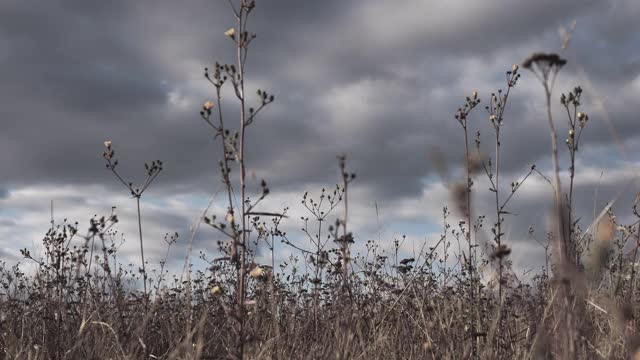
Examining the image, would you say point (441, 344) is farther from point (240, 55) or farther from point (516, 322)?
point (240, 55)

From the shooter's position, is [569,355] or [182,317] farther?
[182,317]

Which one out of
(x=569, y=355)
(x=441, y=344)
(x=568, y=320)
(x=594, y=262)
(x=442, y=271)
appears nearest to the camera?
(x=594, y=262)

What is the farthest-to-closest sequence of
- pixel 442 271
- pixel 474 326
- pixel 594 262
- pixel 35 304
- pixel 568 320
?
pixel 35 304, pixel 442 271, pixel 474 326, pixel 568 320, pixel 594 262

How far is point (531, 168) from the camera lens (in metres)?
4.68

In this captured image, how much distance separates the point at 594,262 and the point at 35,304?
6610mm

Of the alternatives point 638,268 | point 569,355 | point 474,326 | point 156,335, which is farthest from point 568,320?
point 156,335

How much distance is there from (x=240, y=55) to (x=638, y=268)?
4312 mm

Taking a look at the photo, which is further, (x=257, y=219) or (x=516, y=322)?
(x=257, y=219)

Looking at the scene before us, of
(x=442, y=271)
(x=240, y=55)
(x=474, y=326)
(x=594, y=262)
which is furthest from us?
(x=442, y=271)

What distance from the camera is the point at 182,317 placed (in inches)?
289

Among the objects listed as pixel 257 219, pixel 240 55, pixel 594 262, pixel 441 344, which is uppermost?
pixel 240 55

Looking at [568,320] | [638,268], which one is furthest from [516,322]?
[568,320]

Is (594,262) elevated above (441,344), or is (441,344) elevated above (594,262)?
(594,262)

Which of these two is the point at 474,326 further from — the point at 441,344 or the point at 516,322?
the point at 516,322
